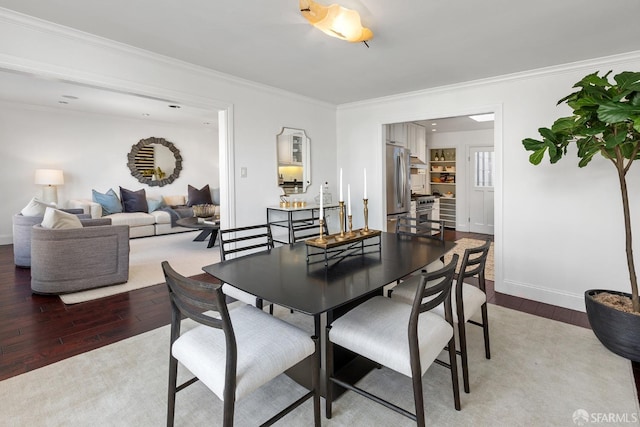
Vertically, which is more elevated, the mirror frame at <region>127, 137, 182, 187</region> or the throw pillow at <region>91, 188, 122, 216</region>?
the mirror frame at <region>127, 137, 182, 187</region>

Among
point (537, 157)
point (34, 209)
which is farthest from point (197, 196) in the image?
point (537, 157)

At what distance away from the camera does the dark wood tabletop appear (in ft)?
4.83

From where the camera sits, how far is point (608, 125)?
216cm

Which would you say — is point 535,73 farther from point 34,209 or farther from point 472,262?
point 34,209

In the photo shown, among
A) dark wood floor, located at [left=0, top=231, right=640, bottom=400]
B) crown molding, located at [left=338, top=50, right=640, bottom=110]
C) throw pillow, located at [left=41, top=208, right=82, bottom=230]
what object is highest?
crown molding, located at [left=338, top=50, right=640, bottom=110]

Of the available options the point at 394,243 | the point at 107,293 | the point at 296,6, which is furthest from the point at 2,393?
the point at 296,6

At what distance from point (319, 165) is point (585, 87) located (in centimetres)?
327

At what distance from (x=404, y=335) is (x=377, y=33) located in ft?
7.13

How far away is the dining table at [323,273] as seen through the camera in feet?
4.83

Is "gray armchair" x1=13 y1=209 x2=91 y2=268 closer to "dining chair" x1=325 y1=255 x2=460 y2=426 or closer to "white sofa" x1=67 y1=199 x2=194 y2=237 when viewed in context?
"white sofa" x1=67 y1=199 x2=194 y2=237

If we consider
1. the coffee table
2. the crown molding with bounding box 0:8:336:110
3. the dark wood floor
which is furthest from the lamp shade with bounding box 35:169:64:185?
the crown molding with bounding box 0:8:336:110

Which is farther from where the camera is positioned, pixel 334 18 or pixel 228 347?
pixel 334 18

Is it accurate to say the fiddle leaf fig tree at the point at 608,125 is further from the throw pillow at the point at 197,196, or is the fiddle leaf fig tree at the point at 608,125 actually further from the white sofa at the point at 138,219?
the throw pillow at the point at 197,196

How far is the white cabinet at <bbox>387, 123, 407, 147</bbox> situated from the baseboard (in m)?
2.75
